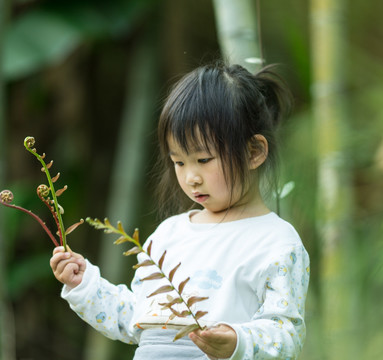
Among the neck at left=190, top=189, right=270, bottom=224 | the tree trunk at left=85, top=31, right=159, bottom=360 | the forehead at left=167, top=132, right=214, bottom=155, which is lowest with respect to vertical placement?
the tree trunk at left=85, top=31, right=159, bottom=360

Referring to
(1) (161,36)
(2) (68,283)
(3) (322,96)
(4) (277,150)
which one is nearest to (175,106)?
(4) (277,150)

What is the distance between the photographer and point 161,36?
3.86 m

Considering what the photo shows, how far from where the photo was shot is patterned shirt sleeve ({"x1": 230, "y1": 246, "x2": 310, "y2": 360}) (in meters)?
0.86

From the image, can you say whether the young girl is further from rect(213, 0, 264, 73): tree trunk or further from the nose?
rect(213, 0, 264, 73): tree trunk

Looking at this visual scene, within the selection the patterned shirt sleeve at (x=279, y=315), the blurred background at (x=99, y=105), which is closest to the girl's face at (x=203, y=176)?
the patterned shirt sleeve at (x=279, y=315)

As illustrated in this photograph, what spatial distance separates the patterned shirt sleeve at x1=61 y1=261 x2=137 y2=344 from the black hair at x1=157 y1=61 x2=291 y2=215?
0.75 feet

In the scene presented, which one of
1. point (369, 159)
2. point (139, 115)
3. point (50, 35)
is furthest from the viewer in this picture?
point (139, 115)

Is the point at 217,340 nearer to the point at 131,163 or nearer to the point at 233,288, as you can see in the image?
the point at 233,288

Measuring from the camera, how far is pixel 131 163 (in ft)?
11.8

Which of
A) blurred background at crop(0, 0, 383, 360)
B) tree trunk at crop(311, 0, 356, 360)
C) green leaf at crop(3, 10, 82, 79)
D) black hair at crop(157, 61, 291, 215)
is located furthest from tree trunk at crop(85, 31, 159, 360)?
black hair at crop(157, 61, 291, 215)

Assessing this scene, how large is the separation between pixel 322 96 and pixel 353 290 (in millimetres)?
940

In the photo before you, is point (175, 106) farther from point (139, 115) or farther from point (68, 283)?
point (139, 115)

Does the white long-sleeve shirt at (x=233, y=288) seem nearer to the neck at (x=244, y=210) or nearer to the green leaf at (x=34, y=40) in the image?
the neck at (x=244, y=210)

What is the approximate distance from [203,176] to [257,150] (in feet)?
0.36
